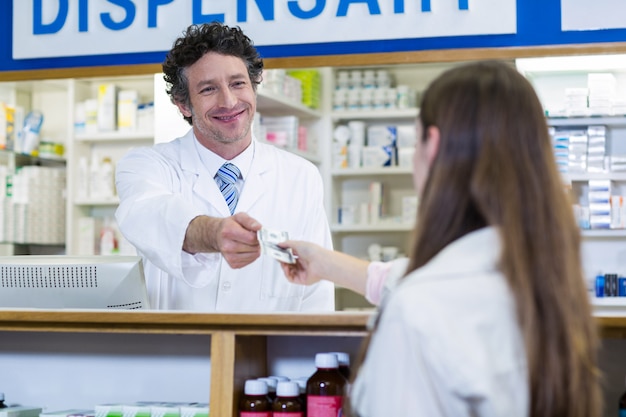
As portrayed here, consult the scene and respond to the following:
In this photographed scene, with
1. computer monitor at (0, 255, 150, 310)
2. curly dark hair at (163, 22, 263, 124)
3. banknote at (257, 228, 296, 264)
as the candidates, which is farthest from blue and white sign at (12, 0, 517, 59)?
banknote at (257, 228, 296, 264)

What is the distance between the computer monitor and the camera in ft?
7.33

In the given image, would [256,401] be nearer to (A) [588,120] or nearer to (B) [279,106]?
(A) [588,120]

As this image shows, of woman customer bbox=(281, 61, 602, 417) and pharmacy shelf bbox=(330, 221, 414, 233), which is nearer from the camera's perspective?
woman customer bbox=(281, 61, 602, 417)

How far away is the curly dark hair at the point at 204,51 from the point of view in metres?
2.95

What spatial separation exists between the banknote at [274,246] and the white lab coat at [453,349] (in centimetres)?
78

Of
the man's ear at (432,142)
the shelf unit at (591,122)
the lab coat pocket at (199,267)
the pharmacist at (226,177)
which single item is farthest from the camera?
the shelf unit at (591,122)

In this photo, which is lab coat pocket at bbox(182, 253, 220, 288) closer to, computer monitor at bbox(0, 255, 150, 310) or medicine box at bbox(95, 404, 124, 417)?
computer monitor at bbox(0, 255, 150, 310)

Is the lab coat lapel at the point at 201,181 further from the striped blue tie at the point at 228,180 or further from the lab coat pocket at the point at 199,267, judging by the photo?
the lab coat pocket at the point at 199,267

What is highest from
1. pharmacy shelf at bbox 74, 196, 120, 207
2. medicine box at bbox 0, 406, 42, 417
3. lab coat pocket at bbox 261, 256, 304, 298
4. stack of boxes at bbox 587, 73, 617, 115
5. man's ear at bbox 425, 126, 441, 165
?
stack of boxes at bbox 587, 73, 617, 115

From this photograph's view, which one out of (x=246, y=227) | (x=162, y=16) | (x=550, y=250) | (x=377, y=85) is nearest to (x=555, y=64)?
(x=377, y=85)

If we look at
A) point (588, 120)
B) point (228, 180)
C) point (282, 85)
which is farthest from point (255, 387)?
point (282, 85)

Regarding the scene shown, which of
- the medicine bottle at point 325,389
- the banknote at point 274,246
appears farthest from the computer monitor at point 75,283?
the medicine bottle at point 325,389

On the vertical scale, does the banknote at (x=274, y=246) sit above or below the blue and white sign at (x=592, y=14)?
below

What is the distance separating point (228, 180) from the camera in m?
2.95
